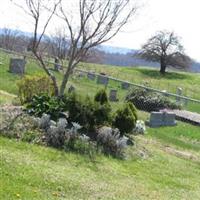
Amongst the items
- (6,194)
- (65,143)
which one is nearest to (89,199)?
(6,194)

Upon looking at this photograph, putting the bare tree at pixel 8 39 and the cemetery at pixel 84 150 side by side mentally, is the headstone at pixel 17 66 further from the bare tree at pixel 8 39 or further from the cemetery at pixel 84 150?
the bare tree at pixel 8 39

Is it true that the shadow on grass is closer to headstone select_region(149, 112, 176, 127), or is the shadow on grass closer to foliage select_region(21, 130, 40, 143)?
headstone select_region(149, 112, 176, 127)

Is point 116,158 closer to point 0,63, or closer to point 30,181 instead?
point 30,181

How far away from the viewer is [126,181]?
9516 mm

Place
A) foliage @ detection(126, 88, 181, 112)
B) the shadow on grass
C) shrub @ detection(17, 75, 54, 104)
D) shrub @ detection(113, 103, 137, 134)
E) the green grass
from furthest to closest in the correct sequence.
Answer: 1. the shadow on grass
2. foliage @ detection(126, 88, 181, 112)
3. shrub @ detection(17, 75, 54, 104)
4. shrub @ detection(113, 103, 137, 134)
5. the green grass

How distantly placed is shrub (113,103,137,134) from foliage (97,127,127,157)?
1074 mm

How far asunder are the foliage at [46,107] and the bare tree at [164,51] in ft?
200

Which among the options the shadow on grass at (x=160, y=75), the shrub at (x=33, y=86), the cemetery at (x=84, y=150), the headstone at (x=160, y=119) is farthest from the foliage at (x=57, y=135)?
the shadow on grass at (x=160, y=75)

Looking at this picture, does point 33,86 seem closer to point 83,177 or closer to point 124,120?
point 124,120

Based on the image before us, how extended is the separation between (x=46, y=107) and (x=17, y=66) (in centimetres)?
1547

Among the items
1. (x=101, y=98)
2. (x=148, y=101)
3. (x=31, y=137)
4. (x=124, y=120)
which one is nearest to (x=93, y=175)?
(x=31, y=137)

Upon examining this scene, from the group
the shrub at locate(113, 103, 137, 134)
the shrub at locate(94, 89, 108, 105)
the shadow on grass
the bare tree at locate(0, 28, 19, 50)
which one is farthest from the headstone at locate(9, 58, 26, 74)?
the bare tree at locate(0, 28, 19, 50)

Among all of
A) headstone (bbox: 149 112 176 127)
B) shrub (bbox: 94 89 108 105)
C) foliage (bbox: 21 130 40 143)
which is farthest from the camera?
headstone (bbox: 149 112 176 127)

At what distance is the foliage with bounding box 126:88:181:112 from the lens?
27391 millimetres
